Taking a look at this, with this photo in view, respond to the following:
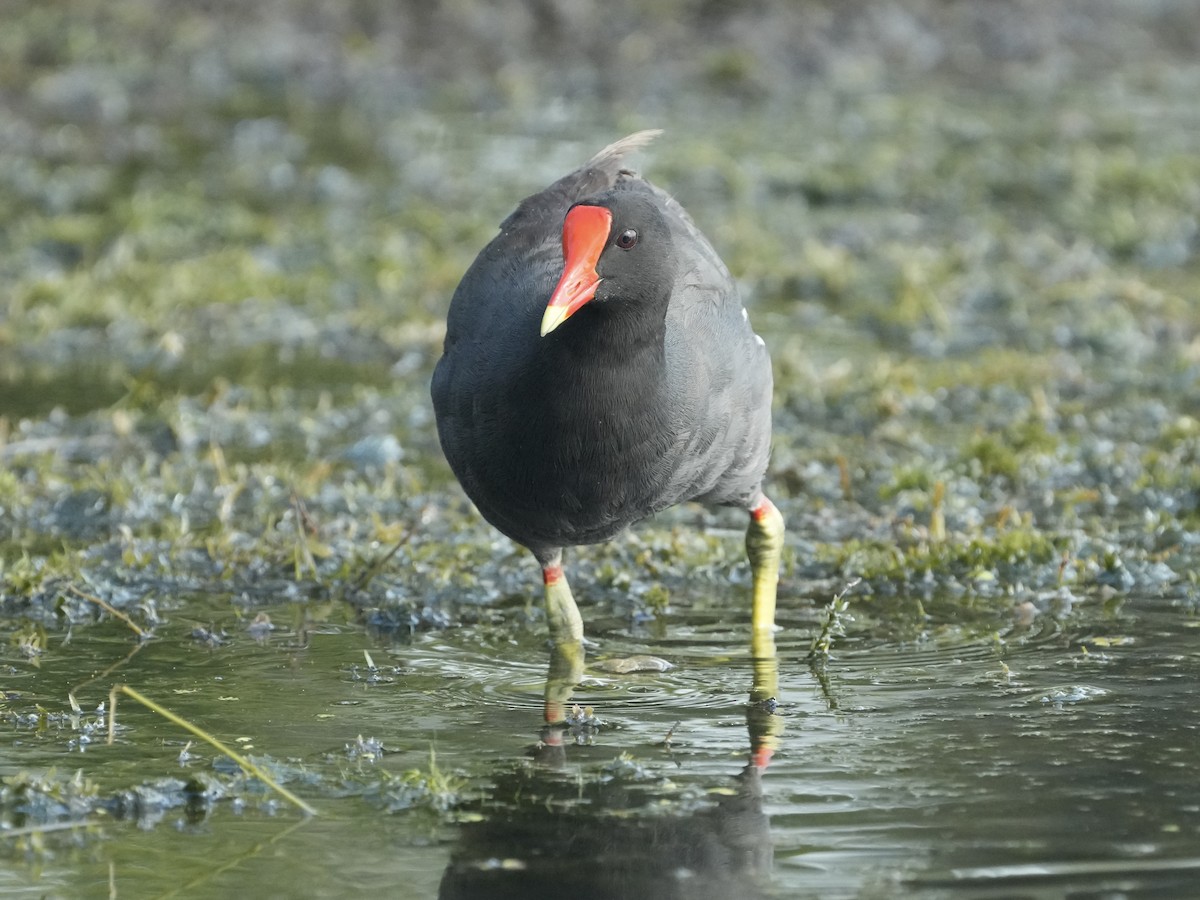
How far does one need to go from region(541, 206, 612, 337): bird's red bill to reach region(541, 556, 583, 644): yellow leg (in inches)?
37.6

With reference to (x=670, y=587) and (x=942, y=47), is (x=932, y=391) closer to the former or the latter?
(x=670, y=587)

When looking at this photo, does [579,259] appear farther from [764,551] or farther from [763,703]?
[764,551]

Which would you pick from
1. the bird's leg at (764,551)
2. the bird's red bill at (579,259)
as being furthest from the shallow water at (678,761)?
the bird's red bill at (579,259)

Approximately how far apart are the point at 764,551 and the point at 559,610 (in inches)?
26.5

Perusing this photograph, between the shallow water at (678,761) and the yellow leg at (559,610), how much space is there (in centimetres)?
9

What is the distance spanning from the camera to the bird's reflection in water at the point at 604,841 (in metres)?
3.57

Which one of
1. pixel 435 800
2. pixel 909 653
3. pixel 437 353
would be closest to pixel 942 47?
pixel 437 353

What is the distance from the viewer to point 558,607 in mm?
5344

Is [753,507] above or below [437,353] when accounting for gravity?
below

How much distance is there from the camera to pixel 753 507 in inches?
226

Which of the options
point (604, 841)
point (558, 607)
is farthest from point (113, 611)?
point (604, 841)

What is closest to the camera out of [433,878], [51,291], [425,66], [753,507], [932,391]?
[433,878]

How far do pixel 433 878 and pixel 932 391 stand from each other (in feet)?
17.2

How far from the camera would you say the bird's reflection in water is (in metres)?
3.57
